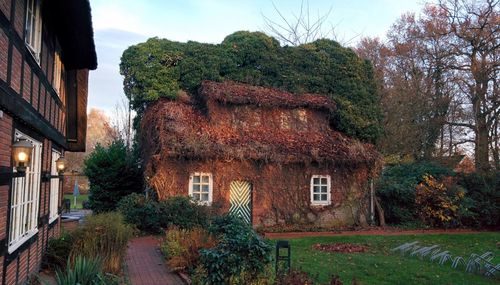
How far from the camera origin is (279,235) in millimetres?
16484

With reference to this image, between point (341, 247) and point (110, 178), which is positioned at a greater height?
point (110, 178)

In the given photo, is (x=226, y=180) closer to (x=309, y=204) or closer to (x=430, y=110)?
(x=309, y=204)

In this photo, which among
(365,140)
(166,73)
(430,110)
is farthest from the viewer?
(430,110)

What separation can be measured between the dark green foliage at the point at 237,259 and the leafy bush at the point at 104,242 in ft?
9.58

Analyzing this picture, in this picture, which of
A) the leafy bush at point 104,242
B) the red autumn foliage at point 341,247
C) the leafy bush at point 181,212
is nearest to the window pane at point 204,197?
the leafy bush at point 181,212

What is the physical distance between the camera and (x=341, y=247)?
1316 centimetres

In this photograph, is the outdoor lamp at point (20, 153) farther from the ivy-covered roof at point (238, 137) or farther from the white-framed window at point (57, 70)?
the ivy-covered roof at point (238, 137)

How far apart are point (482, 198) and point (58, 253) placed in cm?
1734

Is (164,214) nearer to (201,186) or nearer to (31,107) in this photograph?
(201,186)

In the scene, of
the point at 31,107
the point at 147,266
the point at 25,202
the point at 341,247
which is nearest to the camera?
the point at 31,107

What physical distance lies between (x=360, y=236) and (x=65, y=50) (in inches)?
448

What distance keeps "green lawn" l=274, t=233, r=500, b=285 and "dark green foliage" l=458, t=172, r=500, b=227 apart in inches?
141

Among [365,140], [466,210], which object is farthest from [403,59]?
[466,210]

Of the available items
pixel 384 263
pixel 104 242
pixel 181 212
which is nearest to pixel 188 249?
pixel 104 242
